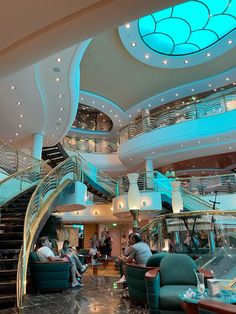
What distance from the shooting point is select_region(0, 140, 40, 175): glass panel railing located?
9.24 metres

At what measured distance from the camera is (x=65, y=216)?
16.8 m

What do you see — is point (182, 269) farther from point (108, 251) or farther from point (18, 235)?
point (108, 251)

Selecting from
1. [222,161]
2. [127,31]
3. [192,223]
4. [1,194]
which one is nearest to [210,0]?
[127,31]

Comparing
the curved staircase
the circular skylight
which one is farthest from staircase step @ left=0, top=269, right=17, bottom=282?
the circular skylight

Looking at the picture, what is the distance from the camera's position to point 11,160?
9883mm

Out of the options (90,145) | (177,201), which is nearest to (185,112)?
(177,201)

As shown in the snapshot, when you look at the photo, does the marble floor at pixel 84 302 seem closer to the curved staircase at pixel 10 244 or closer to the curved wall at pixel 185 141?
the curved staircase at pixel 10 244

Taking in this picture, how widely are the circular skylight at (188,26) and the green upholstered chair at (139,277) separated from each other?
39.1 feet

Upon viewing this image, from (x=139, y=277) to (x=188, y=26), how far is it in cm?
1354

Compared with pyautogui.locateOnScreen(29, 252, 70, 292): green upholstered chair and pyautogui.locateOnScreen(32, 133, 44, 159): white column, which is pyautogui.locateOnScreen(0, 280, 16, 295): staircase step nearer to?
pyautogui.locateOnScreen(29, 252, 70, 292): green upholstered chair

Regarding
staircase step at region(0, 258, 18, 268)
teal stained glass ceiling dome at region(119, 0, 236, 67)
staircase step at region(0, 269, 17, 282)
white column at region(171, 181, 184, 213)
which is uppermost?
teal stained glass ceiling dome at region(119, 0, 236, 67)

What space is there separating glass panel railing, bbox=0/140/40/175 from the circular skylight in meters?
Result: 8.60

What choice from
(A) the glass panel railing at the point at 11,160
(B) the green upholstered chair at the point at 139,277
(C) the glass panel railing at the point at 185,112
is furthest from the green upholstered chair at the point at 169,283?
(C) the glass panel railing at the point at 185,112

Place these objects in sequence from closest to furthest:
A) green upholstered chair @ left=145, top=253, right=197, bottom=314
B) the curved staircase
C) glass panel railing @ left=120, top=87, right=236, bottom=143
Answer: green upholstered chair @ left=145, top=253, right=197, bottom=314, the curved staircase, glass panel railing @ left=120, top=87, right=236, bottom=143
